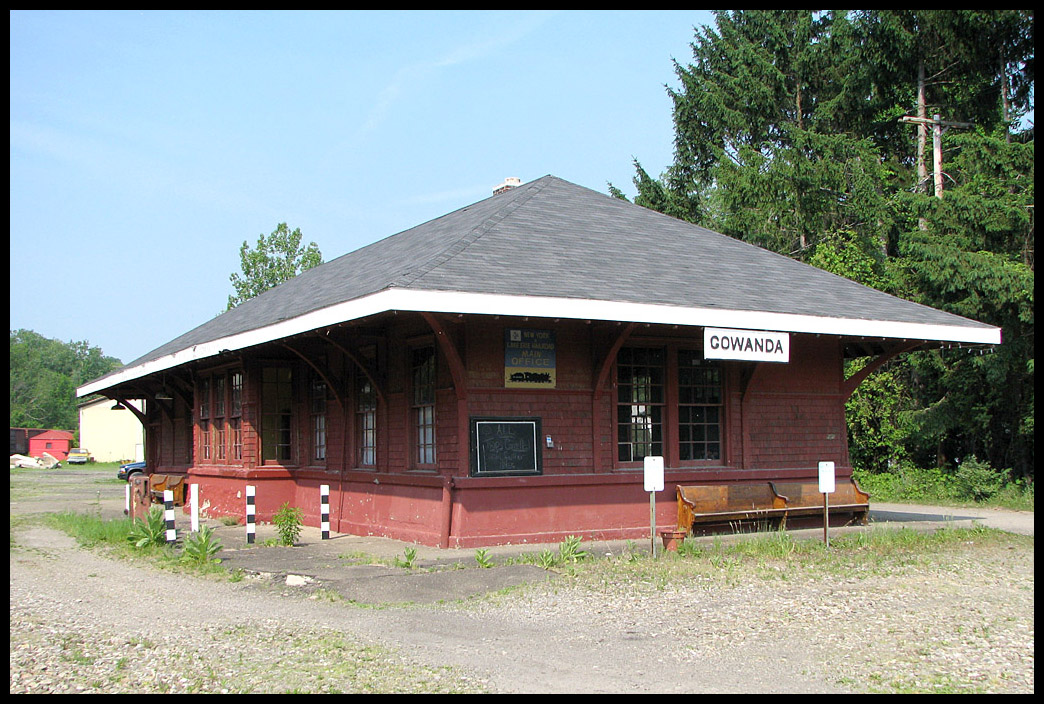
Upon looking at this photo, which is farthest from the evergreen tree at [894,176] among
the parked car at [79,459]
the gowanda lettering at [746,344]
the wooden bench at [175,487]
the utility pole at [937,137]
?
the parked car at [79,459]

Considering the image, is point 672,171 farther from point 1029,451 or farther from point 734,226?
point 1029,451

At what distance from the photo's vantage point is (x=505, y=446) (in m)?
13.4

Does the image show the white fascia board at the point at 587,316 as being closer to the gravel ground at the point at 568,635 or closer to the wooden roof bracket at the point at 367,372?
the wooden roof bracket at the point at 367,372

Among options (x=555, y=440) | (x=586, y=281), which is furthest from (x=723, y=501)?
(x=586, y=281)

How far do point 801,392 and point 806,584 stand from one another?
6.81 m

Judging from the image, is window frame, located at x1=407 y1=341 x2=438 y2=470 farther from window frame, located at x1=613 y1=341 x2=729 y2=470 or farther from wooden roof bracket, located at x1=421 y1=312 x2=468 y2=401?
window frame, located at x1=613 y1=341 x2=729 y2=470

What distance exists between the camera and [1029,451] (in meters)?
23.2

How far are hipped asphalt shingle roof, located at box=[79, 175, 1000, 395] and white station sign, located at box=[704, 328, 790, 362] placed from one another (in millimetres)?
153

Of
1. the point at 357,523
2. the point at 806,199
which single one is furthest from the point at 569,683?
the point at 806,199

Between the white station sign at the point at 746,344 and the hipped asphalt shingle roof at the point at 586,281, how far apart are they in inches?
6.0

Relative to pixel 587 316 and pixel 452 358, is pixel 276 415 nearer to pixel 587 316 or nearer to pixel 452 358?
pixel 452 358

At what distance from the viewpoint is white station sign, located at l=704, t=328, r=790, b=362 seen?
44.4ft

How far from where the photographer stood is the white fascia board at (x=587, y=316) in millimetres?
11711

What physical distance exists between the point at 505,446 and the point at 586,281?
97.6 inches
